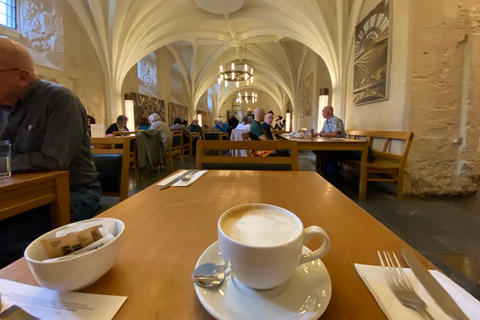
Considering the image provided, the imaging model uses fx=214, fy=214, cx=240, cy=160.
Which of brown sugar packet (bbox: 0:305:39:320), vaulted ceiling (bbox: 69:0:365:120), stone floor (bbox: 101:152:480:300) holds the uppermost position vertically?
vaulted ceiling (bbox: 69:0:365:120)

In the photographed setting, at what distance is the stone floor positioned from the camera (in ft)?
4.60

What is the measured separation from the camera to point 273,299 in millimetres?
296

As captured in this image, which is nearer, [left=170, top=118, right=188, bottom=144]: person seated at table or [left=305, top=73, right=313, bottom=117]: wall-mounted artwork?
[left=170, top=118, right=188, bottom=144]: person seated at table

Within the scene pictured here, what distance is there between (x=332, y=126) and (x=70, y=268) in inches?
166

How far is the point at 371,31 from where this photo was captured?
3.50m

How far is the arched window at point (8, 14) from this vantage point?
3920 mm

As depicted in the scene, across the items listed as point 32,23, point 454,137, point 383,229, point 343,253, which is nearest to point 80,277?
point 343,253

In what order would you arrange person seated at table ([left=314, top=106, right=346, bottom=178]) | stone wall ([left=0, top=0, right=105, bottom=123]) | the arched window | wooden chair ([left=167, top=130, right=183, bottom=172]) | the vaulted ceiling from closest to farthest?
person seated at table ([left=314, top=106, right=346, bottom=178]) → the arched window → stone wall ([left=0, top=0, right=105, bottom=123]) → wooden chair ([left=167, top=130, right=183, bottom=172]) → the vaulted ceiling

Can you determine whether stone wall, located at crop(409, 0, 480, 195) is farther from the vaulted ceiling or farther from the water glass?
the water glass

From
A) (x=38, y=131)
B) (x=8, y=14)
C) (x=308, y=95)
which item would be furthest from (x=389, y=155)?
(x=8, y=14)

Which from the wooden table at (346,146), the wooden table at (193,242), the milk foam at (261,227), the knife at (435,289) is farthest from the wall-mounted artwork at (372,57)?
the milk foam at (261,227)

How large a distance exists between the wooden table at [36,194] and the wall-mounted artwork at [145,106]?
741 centimetres

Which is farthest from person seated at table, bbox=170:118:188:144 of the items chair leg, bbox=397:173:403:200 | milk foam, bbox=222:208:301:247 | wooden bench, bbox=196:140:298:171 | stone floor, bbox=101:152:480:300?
milk foam, bbox=222:208:301:247

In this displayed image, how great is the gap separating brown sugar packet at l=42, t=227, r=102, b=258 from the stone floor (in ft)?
3.16
